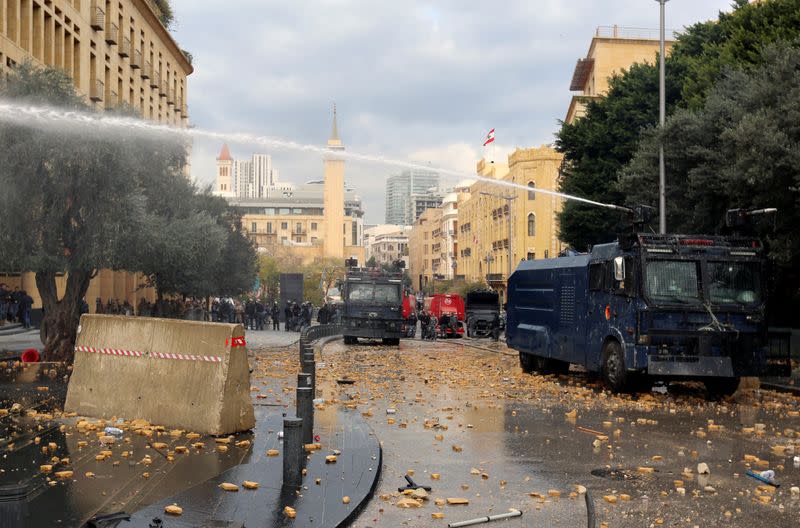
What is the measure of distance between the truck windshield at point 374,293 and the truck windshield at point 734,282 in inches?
778

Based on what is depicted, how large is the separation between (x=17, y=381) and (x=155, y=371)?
653 cm

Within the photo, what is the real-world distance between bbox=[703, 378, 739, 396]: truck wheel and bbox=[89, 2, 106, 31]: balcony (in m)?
35.6

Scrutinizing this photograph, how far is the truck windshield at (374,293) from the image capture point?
114ft

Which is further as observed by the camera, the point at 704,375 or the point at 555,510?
the point at 704,375

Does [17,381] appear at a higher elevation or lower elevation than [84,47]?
lower

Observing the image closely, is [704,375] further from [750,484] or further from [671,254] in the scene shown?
[750,484]

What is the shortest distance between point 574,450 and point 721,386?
6915mm

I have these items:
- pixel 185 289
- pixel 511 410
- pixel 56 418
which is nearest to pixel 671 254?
pixel 511 410

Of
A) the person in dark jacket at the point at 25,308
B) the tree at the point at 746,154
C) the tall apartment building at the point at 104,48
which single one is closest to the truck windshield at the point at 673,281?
the tree at the point at 746,154

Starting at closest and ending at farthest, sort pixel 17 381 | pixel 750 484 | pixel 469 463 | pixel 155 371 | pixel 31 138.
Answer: pixel 750 484 < pixel 469 463 < pixel 155 371 < pixel 17 381 < pixel 31 138

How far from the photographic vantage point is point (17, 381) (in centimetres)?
1667

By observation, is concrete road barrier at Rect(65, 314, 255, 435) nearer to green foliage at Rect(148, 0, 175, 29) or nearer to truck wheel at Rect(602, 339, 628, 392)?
truck wheel at Rect(602, 339, 628, 392)

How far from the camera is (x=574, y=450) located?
10.8 meters

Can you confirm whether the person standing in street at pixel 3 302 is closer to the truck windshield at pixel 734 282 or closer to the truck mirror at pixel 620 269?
the truck mirror at pixel 620 269
